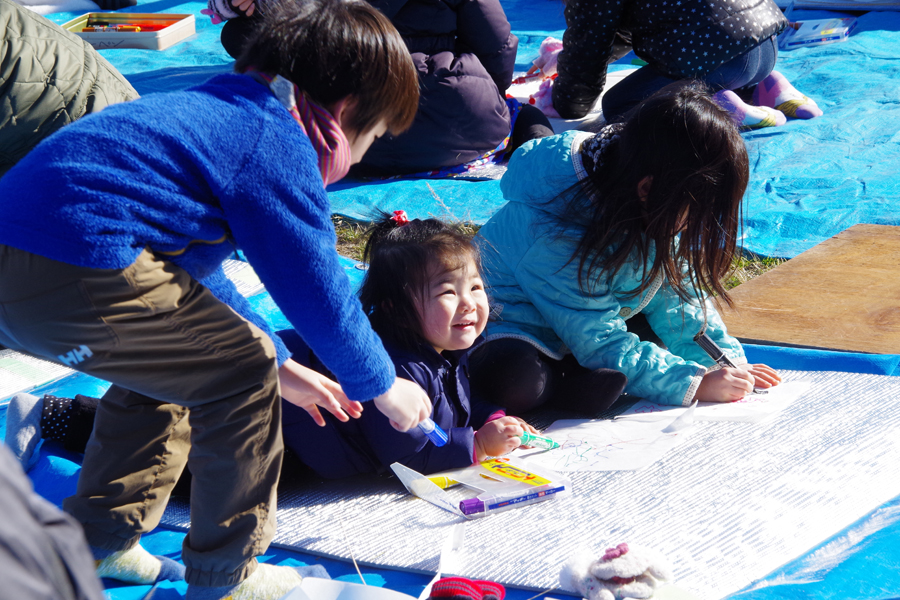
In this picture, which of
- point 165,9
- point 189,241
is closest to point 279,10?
point 189,241

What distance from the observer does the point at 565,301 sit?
1582mm

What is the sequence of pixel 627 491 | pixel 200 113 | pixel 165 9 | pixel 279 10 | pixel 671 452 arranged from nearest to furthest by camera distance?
1. pixel 200 113
2. pixel 279 10
3. pixel 627 491
4. pixel 671 452
5. pixel 165 9

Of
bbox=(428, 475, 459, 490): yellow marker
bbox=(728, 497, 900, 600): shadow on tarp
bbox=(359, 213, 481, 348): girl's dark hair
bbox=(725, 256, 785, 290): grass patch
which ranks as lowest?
bbox=(725, 256, 785, 290): grass patch

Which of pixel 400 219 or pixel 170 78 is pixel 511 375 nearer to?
pixel 400 219

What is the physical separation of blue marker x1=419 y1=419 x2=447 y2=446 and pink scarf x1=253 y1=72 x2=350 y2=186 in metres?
0.42

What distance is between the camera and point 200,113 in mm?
888

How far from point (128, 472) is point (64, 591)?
2.26ft

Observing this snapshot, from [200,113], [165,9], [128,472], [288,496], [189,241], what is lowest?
[165,9]

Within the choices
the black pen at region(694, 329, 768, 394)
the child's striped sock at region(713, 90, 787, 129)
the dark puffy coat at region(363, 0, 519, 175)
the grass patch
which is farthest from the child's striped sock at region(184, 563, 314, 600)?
the child's striped sock at region(713, 90, 787, 129)

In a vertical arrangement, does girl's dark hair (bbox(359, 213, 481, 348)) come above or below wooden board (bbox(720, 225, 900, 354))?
above

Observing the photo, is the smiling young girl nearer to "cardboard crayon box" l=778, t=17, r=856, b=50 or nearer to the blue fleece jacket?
the blue fleece jacket

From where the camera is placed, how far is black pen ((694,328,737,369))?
1.64m

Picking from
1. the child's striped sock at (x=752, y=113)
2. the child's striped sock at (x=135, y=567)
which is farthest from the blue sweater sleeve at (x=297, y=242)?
the child's striped sock at (x=752, y=113)

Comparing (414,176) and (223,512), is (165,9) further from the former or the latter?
(223,512)
